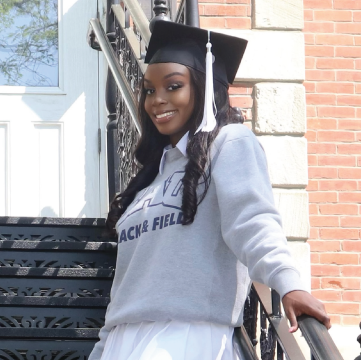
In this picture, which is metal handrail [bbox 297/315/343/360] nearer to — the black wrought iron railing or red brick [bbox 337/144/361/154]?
the black wrought iron railing

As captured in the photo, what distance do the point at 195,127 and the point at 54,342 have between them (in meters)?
1.52

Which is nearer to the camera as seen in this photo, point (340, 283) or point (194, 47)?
point (194, 47)

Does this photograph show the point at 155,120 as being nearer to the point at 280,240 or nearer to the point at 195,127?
the point at 195,127

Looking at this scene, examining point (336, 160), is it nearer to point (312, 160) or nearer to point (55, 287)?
point (312, 160)

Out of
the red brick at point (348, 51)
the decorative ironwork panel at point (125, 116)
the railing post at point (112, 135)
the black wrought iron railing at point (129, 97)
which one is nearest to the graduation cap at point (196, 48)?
the black wrought iron railing at point (129, 97)

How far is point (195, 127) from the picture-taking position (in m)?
2.62

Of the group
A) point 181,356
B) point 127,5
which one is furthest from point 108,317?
point 127,5

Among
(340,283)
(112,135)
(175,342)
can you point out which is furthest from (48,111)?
(175,342)

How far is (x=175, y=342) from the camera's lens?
231cm

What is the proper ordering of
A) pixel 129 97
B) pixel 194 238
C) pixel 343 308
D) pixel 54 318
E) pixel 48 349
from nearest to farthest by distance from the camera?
pixel 194 238, pixel 48 349, pixel 54 318, pixel 129 97, pixel 343 308

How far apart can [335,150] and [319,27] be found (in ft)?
2.92

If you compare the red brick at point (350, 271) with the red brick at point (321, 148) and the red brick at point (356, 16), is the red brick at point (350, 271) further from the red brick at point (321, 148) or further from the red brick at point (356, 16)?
the red brick at point (356, 16)

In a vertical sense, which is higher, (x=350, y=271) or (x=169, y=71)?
(x=169, y=71)

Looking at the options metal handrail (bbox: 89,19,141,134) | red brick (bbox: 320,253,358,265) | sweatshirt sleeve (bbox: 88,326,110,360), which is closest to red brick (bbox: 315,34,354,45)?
red brick (bbox: 320,253,358,265)
